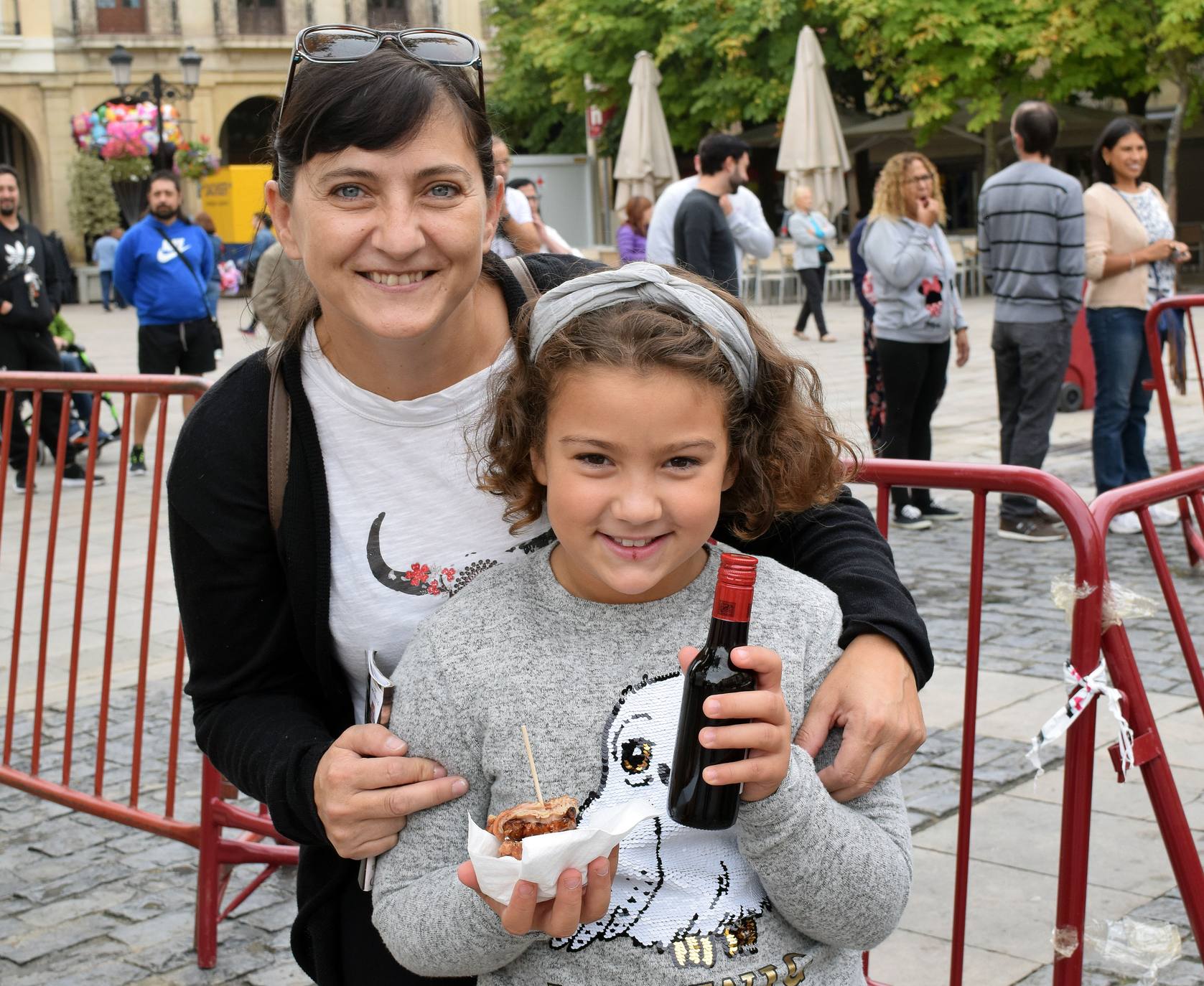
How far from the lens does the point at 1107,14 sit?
22.6 meters

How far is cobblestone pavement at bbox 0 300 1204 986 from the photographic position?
3.58 metres

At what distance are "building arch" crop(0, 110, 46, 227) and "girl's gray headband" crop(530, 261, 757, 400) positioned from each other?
47.3 metres

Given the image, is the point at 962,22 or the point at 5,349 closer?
the point at 5,349

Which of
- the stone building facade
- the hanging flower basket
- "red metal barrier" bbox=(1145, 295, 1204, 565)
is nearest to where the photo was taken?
"red metal barrier" bbox=(1145, 295, 1204, 565)

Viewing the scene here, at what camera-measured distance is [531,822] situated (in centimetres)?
169

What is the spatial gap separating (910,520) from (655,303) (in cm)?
651

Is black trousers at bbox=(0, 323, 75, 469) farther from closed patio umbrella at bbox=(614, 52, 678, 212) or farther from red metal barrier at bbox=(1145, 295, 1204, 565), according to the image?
closed patio umbrella at bbox=(614, 52, 678, 212)

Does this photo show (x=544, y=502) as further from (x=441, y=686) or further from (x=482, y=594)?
(x=441, y=686)

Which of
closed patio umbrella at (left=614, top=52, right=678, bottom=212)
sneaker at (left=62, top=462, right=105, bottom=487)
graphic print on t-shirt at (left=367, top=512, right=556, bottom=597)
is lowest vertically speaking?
sneaker at (left=62, top=462, right=105, bottom=487)

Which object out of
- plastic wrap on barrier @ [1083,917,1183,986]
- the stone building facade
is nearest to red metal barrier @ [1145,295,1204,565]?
plastic wrap on barrier @ [1083,917,1183,986]

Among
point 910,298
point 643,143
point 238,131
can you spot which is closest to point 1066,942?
point 910,298

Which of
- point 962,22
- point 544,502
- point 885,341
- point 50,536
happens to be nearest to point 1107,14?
point 962,22

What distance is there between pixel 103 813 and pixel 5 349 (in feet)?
23.8

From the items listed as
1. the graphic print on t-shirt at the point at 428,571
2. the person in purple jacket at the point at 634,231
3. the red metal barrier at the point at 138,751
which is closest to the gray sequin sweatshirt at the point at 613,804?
the graphic print on t-shirt at the point at 428,571
